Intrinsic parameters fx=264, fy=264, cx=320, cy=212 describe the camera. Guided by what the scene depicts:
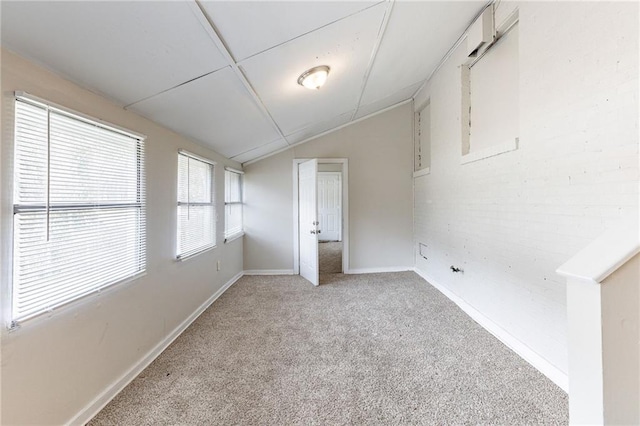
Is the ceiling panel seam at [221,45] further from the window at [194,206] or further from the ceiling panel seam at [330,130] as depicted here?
the ceiling panel seam at [330,130]

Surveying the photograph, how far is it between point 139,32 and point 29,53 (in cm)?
47

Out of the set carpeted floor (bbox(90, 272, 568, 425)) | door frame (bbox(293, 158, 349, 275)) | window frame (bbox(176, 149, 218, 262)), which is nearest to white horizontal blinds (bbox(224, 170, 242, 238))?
window frame (bbox(176, 149, 218, 262))

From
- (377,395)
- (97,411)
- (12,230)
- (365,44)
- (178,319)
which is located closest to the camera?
(12,230)

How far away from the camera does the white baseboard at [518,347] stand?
1787 mm

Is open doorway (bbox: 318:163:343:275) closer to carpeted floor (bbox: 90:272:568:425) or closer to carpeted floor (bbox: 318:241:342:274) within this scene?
carpeted floor (bbox: 318:241:342:274)

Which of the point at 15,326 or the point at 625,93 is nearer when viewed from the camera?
the point at 15,326

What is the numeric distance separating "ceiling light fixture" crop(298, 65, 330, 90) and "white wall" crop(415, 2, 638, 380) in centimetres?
161

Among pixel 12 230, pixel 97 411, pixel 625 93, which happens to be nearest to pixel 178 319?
pixel 97 411

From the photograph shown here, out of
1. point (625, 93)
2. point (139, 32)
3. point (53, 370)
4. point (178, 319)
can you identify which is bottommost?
point (178, 319)

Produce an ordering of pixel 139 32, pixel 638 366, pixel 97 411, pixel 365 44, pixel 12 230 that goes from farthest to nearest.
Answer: pixel 365 44 → pixel 97 411 → pixel 139 32 → pixel 12 230 → pixel 638 366

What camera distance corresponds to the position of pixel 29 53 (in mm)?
1185

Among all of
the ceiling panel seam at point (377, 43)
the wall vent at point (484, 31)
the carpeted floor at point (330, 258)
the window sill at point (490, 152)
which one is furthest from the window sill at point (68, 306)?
the wall vent at point (484, 31)

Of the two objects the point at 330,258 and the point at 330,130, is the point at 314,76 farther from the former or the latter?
the point at 330,258

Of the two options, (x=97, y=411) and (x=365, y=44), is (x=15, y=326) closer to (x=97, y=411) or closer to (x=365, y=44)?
(x=97, y=411)
